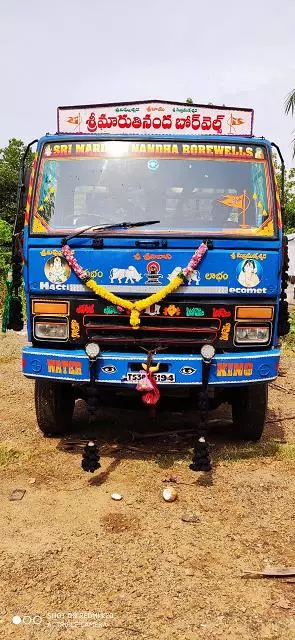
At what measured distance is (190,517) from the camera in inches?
140

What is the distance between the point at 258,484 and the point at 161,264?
67.7 inches

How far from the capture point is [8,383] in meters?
7.09

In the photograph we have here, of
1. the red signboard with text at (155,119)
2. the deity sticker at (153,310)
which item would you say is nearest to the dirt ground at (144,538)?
the deity sticker at (153,310)

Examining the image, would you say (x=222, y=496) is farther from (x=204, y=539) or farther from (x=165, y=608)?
(x=165, y=608)

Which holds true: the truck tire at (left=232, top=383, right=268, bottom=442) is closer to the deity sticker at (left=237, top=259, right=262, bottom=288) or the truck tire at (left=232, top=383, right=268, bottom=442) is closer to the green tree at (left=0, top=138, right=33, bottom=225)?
the deity sticker at (left=237, top=259, right=262, bottom=288)

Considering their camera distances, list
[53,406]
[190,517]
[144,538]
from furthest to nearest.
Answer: [53,406] < [190,517] < [144,538]

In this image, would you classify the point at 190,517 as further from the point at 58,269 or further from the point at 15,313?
the point at 15,313

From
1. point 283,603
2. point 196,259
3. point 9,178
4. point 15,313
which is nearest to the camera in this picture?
point 283,603

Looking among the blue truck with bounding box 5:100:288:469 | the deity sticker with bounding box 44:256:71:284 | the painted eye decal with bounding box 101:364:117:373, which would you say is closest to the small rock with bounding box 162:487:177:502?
the blue truck with bounding box 5:100:288:469

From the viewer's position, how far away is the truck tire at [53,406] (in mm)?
4793

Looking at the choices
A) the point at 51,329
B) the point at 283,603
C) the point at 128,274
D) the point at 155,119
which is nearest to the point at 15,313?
the point at 51,329

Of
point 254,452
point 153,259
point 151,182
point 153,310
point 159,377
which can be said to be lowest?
point 254,452

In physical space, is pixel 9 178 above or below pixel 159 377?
above

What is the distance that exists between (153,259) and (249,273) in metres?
0.71
